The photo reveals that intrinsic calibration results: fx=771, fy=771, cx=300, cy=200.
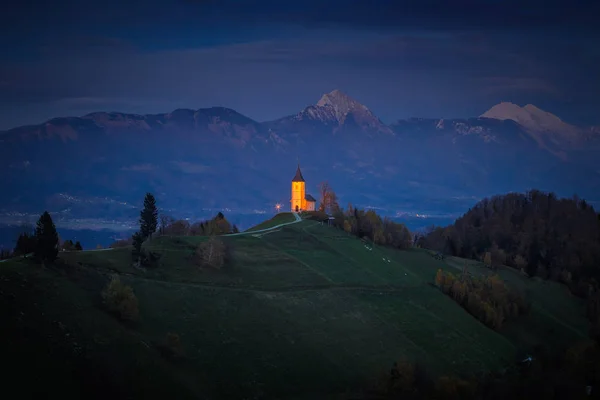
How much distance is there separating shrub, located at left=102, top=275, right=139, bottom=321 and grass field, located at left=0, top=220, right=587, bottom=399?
118cm

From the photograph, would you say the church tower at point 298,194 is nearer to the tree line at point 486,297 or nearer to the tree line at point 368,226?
the tree line at point 368,226

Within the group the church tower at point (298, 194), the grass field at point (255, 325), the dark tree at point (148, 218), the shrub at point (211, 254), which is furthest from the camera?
the church tower at point (298, 194)

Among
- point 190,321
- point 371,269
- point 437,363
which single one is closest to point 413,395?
point 437,363

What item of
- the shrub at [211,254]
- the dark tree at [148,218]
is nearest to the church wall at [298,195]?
the dark tree at [148,218]

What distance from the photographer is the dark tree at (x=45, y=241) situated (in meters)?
76.3

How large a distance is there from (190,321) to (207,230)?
62.0 m

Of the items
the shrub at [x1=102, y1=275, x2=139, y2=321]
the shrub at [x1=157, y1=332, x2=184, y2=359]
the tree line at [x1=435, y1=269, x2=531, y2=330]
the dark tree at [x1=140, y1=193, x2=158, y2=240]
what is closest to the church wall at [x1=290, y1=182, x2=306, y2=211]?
the tree line at [x1=435, y1=269, x2=531, y2=330]

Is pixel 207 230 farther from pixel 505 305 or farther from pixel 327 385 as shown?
pixel 327 385

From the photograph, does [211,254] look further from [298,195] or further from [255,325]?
[298,195]

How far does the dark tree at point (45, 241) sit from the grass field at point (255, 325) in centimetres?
197

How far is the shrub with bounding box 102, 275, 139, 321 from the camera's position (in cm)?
7306

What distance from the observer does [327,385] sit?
246 ft

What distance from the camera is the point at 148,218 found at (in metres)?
104

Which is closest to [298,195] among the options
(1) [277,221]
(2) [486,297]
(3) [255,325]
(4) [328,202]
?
(4) [328,202]
